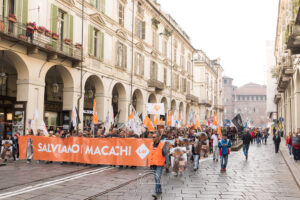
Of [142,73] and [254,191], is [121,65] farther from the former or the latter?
A: [254,191]

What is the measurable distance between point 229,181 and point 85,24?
626 inches

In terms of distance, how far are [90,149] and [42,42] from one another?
A: 7379 millimetres

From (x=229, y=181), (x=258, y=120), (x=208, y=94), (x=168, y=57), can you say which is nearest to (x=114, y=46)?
(x=168, y=57)

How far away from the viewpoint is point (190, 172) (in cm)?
1273

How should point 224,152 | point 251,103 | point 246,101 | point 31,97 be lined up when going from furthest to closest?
point 246,101 → point 251,103 → point 31,97 → point 224,152

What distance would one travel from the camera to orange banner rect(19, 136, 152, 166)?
1323 centimetres

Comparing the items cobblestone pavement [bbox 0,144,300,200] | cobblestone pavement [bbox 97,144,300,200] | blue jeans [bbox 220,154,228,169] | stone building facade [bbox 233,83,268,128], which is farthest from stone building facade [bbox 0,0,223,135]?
stone building facade [bbox 233,83,268,128]

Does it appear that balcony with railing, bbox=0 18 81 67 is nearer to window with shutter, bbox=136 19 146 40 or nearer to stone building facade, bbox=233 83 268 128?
window with shutter, bbox=136 19 146 40

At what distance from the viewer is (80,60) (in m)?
21.1

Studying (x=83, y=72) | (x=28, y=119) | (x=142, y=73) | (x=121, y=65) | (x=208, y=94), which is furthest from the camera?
(x=208, y=94)

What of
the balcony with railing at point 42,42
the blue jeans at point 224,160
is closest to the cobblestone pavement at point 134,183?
the blue jeans at point 224,160

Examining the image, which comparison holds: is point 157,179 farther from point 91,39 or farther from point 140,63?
point 140,63

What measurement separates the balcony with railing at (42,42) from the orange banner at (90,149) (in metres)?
4.99

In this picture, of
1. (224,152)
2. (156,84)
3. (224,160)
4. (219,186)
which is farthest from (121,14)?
(219,186)
